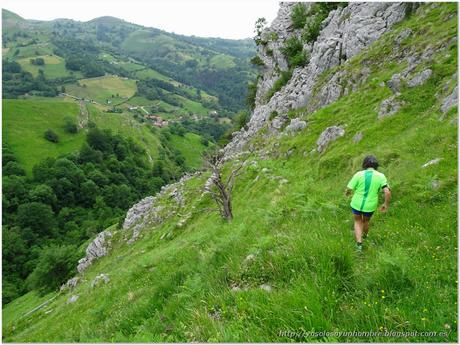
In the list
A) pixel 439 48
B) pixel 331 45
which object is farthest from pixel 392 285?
pixel 331 45

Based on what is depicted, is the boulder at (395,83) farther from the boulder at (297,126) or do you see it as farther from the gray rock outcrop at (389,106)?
the boulder at (297,126)

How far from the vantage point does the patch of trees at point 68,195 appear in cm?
10931

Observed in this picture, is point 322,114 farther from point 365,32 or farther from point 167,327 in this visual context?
point 167,327

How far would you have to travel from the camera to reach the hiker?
943 cm

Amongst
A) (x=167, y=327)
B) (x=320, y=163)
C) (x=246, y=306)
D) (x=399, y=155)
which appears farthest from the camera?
(x=320, y=163)

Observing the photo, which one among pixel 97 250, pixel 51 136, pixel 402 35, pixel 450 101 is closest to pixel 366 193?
pixel 450 101

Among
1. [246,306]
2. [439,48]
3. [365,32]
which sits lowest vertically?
[246,306]

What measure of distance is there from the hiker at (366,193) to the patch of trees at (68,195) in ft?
273

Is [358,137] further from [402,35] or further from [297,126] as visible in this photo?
[402,35]

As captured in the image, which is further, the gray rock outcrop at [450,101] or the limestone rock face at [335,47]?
the limestone rock face at [335,47]

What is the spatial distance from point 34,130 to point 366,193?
7918 inches

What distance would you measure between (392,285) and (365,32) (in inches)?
1517

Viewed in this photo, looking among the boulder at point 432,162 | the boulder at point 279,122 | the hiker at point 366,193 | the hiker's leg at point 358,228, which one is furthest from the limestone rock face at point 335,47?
the hiker's leg at point 358,228

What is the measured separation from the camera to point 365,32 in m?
37.8
